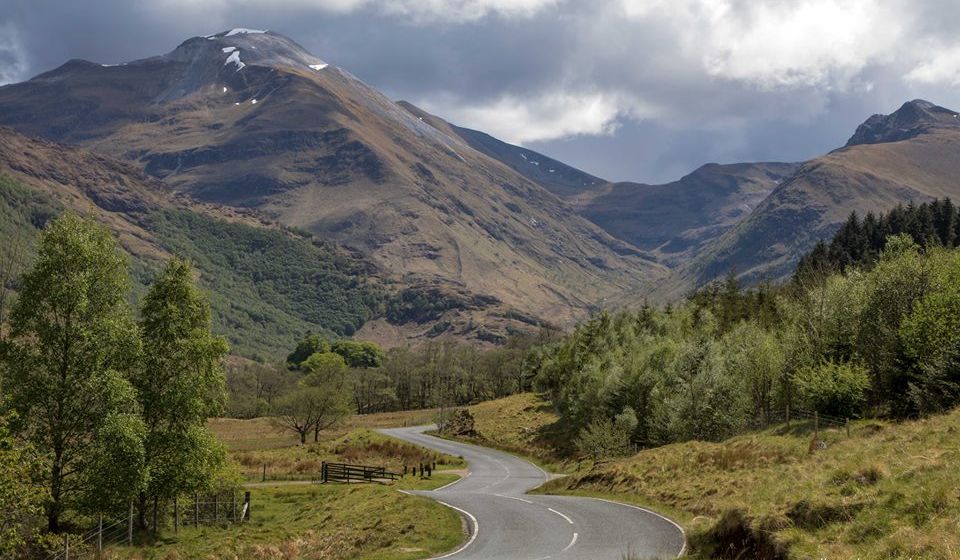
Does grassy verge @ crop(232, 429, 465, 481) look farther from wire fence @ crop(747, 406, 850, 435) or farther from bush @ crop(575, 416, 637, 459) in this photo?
wire fence @ crop(747, 406, 850, 435)

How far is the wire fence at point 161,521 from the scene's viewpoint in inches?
1065

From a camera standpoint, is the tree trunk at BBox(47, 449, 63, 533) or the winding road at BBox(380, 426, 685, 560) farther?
the tree trunk at BBox(47, 449, 63, 533)

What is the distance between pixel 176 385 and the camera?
34344 millimetres

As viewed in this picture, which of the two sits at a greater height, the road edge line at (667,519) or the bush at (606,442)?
the road edge line at (667,519)

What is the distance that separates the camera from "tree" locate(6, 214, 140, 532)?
29.6 metres

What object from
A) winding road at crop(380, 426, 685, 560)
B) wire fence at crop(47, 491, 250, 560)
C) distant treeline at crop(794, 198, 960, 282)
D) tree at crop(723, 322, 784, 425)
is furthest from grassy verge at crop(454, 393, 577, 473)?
distant treeline at crop(794, 198, 960, 282)

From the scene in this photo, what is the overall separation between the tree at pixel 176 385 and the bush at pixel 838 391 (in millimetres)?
37995

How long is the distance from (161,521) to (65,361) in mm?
10921

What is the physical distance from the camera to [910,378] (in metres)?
47.0

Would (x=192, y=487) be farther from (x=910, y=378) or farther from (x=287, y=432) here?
(x=287, y=432)

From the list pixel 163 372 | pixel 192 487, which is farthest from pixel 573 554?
pixel 163 372

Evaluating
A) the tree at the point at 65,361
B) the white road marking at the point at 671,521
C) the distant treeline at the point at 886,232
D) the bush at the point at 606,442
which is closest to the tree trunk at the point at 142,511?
the tree at the point at 65,361

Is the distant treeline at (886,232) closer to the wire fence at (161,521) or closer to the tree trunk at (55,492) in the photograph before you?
the wire fence at (161,521)

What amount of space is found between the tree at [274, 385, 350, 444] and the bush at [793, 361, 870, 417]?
250ft
